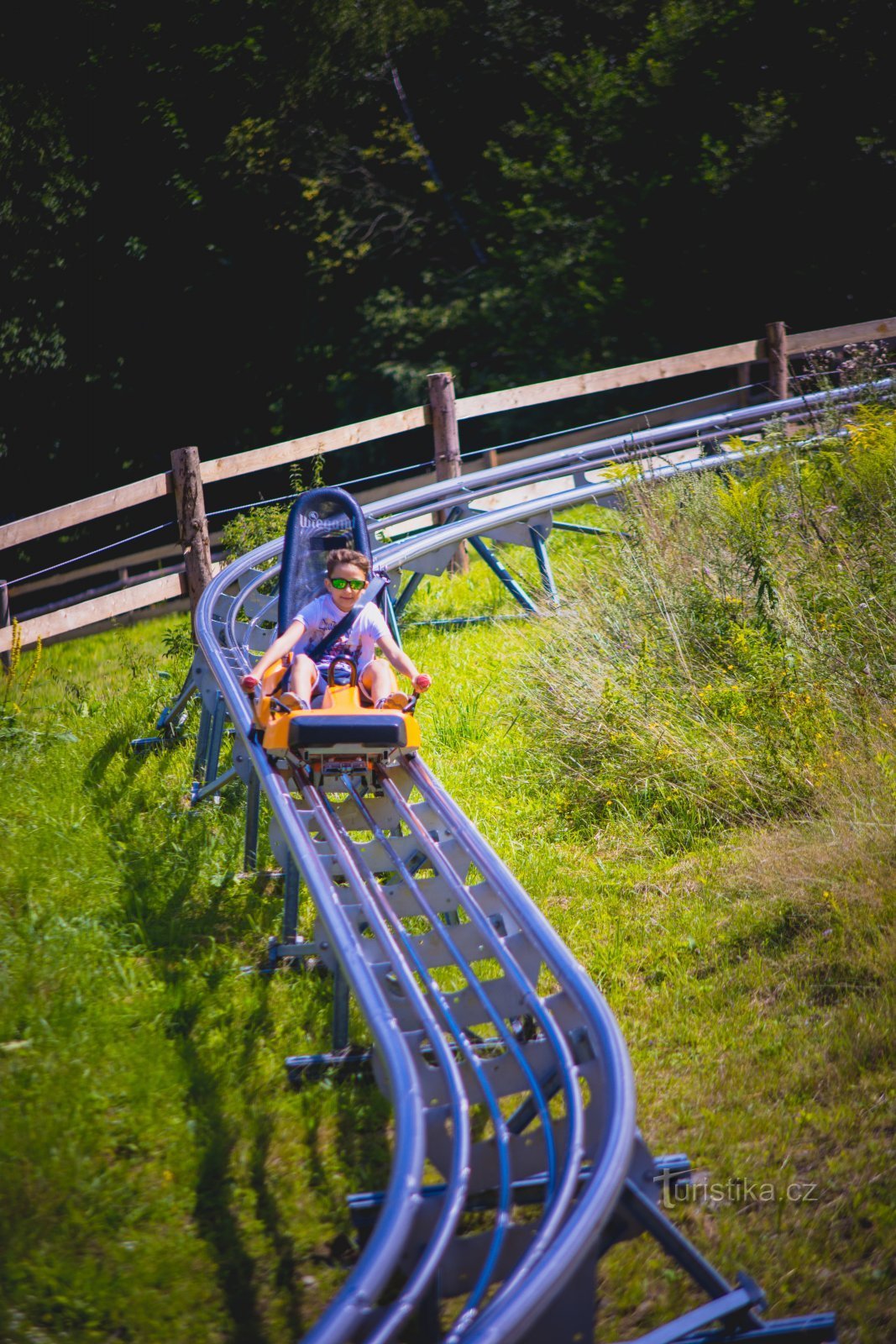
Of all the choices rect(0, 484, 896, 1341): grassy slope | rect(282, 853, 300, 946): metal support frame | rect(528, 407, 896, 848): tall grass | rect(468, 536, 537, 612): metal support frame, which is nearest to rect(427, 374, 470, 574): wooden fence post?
rect(468, 536, 537, 612): metal support frame

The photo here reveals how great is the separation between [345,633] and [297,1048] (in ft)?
6.14

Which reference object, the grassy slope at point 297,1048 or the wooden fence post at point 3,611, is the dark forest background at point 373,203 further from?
the grassy slope at point 297,1048

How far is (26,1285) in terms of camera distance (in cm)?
285

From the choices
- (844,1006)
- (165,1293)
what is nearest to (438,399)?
(844,1006)

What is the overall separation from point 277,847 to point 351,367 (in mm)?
13684

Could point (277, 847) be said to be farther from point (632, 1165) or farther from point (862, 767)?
point (862, 767)

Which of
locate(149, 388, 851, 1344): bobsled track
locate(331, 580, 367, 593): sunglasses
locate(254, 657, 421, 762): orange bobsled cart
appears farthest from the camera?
locate(331, 580, 367, 593): sunglasses

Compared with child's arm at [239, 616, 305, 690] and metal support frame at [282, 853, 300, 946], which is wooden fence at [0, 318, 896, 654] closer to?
child's arm at [239, 616, 305, 690]

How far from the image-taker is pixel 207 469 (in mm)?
7875

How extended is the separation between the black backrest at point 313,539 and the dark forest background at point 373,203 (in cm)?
1053

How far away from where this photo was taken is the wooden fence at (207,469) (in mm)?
7605

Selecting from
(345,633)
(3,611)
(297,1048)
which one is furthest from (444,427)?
(297,1048)

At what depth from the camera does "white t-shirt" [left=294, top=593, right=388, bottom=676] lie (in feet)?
16.5

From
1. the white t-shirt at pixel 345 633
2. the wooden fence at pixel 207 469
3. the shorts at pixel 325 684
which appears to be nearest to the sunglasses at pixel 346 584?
the white t-shirt at pixel 345 633
